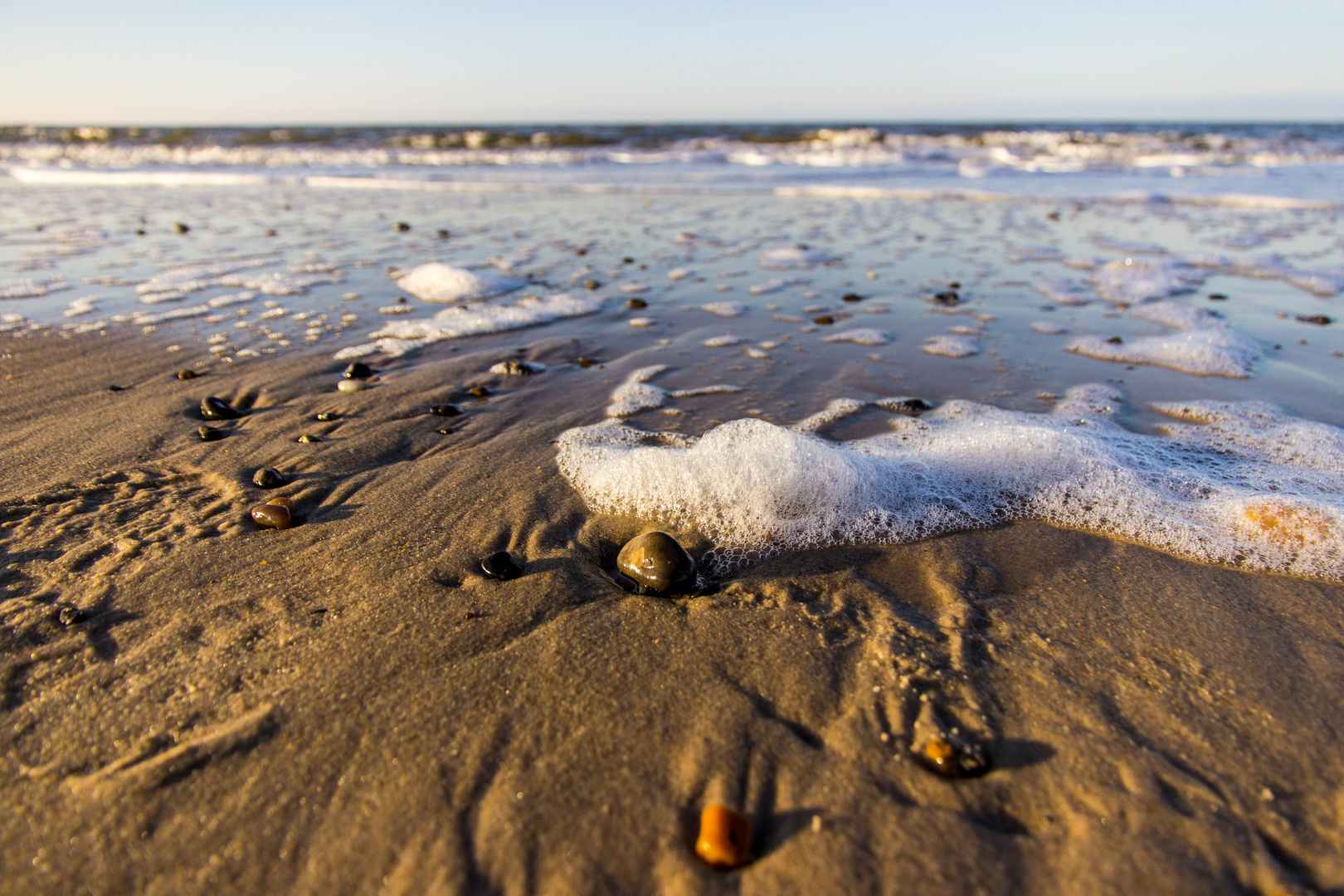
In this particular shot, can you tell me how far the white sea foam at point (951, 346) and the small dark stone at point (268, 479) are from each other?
3.57 meters

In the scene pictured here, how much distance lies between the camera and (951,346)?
13.7ft

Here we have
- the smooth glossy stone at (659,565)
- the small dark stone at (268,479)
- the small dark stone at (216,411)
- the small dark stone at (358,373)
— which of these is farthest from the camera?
the small dark stone at (358,373)

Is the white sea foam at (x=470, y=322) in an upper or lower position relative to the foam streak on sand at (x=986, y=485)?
upper

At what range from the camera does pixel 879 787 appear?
1338 mm

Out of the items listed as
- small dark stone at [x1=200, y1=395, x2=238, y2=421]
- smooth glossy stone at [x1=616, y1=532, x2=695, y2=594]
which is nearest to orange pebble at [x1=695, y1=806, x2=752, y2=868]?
smooth glossy stone at [x1=616, y1=532, x2=695, y2=594]

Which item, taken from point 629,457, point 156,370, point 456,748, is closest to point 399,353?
point 156,370

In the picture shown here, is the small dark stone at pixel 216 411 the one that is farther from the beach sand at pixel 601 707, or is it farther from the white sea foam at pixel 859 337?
the white sea foam at pixel 859 337

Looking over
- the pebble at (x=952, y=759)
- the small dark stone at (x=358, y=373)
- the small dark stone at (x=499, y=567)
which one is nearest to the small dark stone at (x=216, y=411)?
the small dark stone at (x=358, y=373)

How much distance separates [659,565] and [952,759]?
916 millimetres

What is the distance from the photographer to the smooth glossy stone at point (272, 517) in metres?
2.20

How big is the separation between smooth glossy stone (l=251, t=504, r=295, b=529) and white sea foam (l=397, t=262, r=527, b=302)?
3322 mm

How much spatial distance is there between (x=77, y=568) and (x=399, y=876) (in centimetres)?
157

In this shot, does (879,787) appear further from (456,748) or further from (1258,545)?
(1258,545)

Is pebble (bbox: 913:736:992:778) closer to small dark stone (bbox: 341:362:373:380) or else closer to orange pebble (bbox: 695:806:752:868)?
orange pebble (bbox: 695:806:752:868)
